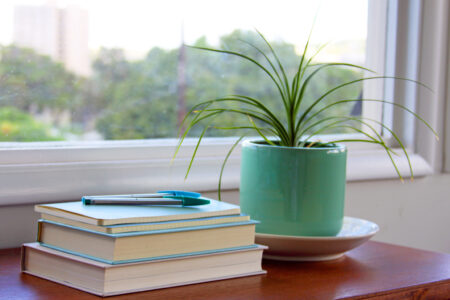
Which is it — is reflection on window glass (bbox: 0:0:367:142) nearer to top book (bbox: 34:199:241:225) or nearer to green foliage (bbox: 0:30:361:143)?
green foliage (bbox: 0:30:361:143)

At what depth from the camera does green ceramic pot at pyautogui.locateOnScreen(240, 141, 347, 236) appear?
2.83ft

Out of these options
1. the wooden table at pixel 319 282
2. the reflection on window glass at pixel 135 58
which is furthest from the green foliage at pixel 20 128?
the wooden table at pixel 319 282

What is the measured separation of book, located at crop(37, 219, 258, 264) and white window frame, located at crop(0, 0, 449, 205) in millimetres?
198

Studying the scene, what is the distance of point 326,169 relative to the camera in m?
0.87

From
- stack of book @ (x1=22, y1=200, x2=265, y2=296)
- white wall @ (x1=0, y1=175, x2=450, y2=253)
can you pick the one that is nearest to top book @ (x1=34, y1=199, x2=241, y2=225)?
stack of book @ (x1=22, y1=200, x2=265, y2=296)

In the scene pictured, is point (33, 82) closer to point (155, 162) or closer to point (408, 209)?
point (155, 162)

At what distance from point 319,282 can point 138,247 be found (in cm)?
24

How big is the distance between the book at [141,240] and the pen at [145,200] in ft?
0.19

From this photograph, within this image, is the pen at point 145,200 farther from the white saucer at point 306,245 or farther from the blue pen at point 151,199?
the white saucer at point 306,245

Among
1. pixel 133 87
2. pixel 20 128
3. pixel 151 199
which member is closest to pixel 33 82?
pixel 20 128

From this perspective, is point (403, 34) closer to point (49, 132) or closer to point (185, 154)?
point (185, 154)

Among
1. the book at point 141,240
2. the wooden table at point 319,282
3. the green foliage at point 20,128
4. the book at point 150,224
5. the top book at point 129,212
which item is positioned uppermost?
the green foliage at point 20,128

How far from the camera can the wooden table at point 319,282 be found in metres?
0.69

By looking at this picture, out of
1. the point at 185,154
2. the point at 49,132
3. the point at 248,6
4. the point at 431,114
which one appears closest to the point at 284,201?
the point at 185,154
